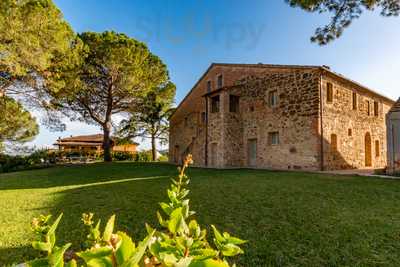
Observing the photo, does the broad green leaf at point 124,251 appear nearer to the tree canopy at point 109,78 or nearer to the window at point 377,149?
the tree canopy at point 109,78

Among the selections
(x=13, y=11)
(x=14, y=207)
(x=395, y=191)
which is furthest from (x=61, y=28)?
(x=395, y=191)

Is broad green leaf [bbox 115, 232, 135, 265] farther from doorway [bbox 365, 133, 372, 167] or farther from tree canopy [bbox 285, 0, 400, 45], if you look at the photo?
doorway [bbox 365, 133, 372, 167]

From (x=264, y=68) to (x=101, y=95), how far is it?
49.0ft

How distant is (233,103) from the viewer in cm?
1697

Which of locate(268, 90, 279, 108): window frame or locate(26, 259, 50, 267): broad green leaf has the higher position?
locate(268, 90, 279, 108): window frame

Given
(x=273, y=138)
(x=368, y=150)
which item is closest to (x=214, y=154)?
(x=273, y=138)

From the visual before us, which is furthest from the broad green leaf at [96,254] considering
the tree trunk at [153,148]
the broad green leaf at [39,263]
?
the tree trunk at [153,148]

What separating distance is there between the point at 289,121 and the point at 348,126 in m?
3.94

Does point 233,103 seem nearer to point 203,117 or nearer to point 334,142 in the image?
point 203,117

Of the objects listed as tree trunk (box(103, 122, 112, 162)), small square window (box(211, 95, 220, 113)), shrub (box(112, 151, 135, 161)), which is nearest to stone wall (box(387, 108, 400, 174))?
small square window (box(211, 95, 220, 113))

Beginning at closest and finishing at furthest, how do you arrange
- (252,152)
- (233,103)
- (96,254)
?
(96,254) < (252,152) < (233,103)

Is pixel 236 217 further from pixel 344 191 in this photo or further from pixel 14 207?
pixel 14 207

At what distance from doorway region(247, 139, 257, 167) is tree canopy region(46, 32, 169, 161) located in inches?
446

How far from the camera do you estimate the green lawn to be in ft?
9.71
